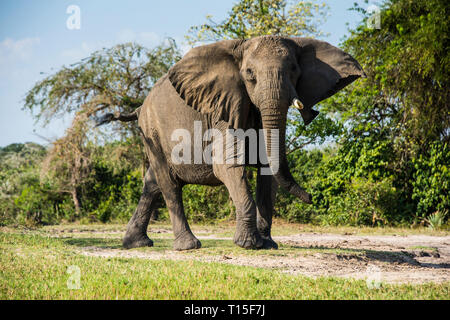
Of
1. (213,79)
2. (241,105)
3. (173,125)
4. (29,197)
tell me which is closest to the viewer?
(241,105)

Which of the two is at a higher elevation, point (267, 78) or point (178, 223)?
point (267, 78)

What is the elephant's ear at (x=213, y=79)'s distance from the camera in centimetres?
706

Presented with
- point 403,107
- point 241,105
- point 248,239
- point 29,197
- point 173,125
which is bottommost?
point 248,239

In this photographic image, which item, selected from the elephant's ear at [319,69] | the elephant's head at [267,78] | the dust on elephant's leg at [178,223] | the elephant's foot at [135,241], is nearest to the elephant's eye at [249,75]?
the elephant's head at [267,78]

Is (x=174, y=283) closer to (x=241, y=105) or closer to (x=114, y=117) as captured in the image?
(x=241, y=105)

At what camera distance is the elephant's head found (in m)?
6.50

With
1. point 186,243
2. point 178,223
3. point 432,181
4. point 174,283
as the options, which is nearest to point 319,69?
point 178,223

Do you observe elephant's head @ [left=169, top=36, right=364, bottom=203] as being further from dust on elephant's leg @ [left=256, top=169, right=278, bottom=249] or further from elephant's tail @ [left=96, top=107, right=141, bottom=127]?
elephant's tail @ [left=96, top=107, right=141, bottom=127]

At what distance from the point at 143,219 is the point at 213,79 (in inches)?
110

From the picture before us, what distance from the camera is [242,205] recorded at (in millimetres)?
6801

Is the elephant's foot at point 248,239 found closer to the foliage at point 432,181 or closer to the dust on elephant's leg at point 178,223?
the dust on elephant's leg at point 178,223

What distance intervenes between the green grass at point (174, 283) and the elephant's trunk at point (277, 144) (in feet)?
5.02

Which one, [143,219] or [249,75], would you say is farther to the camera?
[143,219]
